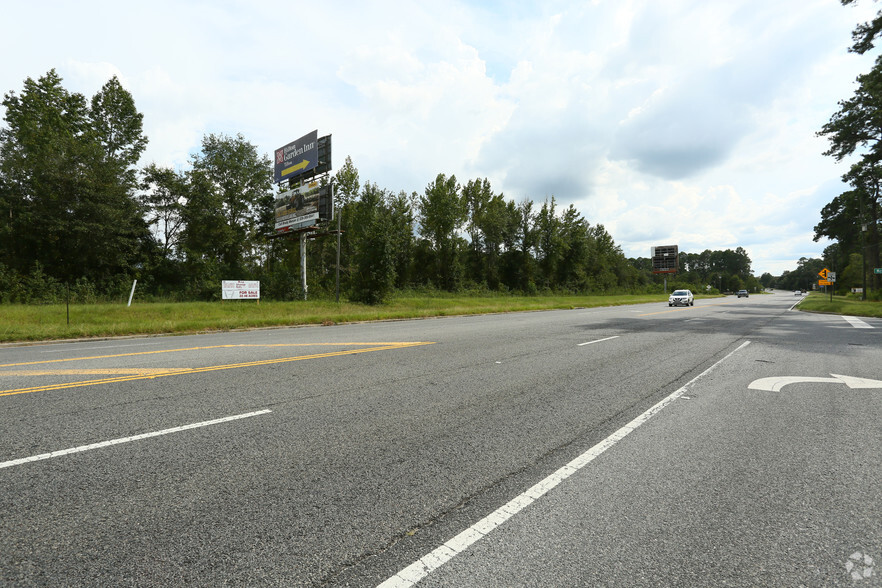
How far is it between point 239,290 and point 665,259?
72.5 metres

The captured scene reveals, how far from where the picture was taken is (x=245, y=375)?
6793mm

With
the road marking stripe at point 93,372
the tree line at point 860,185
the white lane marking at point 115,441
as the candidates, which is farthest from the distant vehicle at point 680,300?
the white lane marking at point 115,441

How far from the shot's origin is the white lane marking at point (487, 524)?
6.90 ft

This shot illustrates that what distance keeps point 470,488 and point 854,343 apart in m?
13.9

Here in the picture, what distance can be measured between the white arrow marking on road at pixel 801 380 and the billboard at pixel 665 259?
72.9 meters

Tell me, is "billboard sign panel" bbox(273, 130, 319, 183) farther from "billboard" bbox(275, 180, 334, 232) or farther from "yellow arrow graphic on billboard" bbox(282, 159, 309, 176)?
"billboard" bbox(275, 180, 334, 232)

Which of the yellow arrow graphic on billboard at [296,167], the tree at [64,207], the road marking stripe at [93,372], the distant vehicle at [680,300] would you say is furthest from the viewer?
the distant vehicle at [680,300]

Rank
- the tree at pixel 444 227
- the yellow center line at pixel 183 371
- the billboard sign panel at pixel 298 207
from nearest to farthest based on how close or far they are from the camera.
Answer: the yellow center line at pixel 183 371, the billboard sign panel at pixel 298 207, the tree at pixel 444 227

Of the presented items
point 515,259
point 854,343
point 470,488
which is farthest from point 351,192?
point 470,488

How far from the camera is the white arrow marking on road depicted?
20.8ft

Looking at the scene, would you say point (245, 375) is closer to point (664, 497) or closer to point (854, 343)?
point (664, 497)

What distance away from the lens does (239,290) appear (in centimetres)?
2447

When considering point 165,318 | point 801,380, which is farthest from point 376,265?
point 801,380

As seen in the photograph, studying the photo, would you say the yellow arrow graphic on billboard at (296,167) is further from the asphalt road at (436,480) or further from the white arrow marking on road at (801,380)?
the white arrow marking on road at (801,380)
